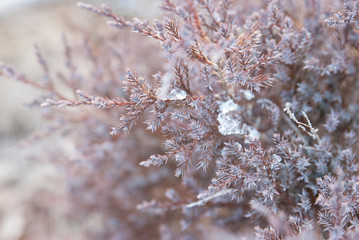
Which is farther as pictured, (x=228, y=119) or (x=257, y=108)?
(x=257, y=108)

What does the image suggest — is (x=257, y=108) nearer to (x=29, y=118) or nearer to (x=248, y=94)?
(x=248, y=94)

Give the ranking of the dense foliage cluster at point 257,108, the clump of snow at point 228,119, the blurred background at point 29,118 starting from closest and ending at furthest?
the dense foliage cluster at point 257,108 < the clump of snow at point 228,119 < the blurred background at point 29,118

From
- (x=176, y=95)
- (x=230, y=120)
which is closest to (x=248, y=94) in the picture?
(x=230, y=120)

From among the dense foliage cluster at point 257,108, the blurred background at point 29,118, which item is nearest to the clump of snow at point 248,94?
the dense foliage cluster at point 257,108

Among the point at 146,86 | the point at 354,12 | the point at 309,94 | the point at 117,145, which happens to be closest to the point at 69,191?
the point at 117,145

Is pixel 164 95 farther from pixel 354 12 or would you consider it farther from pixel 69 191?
pixel 69 191

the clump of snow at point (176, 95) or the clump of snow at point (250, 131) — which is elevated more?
the clump of snow at point (176, 95)

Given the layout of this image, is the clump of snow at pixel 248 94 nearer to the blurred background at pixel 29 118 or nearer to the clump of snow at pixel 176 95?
the clump of snow at pixel 176 95
